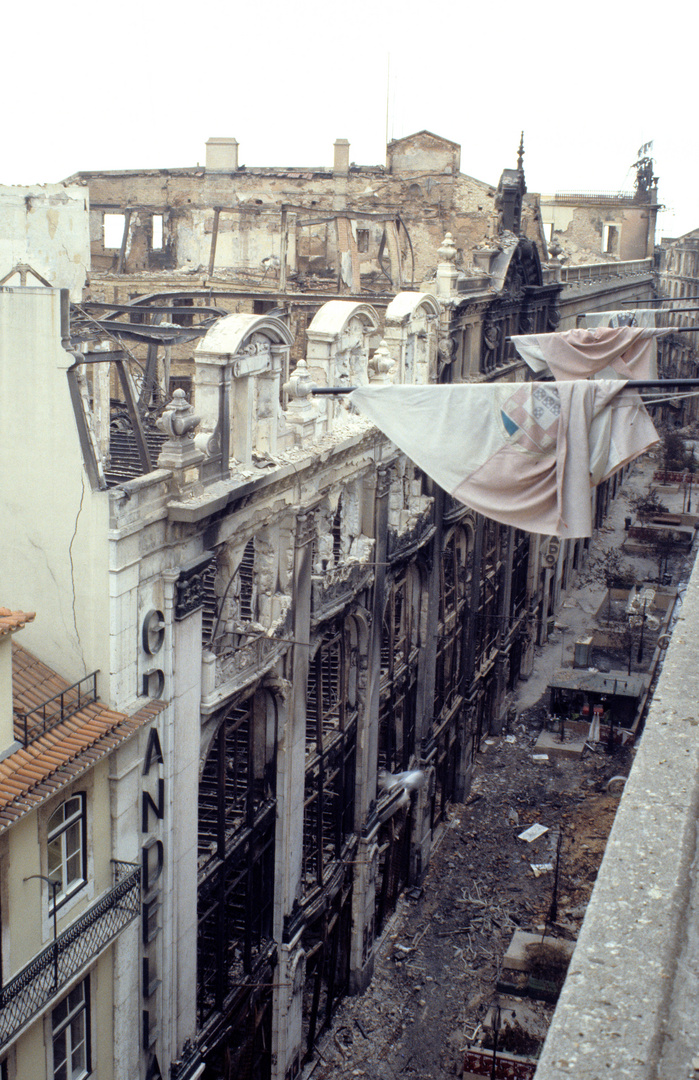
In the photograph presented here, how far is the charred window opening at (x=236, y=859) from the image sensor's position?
789 inches

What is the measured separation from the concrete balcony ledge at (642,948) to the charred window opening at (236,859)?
1506 cm

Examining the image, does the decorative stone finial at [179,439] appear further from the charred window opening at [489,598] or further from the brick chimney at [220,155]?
the brick chimney at [220,155]

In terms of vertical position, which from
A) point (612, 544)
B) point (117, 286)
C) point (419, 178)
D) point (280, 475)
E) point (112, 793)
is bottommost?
point (612, 544)

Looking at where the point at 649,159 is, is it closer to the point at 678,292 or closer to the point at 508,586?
the point at 678,292

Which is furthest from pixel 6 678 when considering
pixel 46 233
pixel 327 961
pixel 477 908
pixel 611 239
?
pixel 611 239

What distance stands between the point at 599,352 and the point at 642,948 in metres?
18.5

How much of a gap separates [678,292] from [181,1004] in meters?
91.6

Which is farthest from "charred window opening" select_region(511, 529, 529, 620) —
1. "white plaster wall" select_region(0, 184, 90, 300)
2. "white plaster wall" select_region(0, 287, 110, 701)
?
"white plaster wall" select_region(0, 287, 110, 701)

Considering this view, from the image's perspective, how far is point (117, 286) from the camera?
142 ft

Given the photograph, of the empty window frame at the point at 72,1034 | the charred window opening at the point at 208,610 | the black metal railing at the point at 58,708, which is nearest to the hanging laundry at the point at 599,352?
the charred window opening at the point at 208,610

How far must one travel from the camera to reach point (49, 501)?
16.0 m

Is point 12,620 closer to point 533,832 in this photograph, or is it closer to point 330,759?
point 330,759

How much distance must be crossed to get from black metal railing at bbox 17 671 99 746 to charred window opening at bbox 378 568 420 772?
13977 millimetres

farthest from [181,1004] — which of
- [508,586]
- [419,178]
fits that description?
[419,178]
